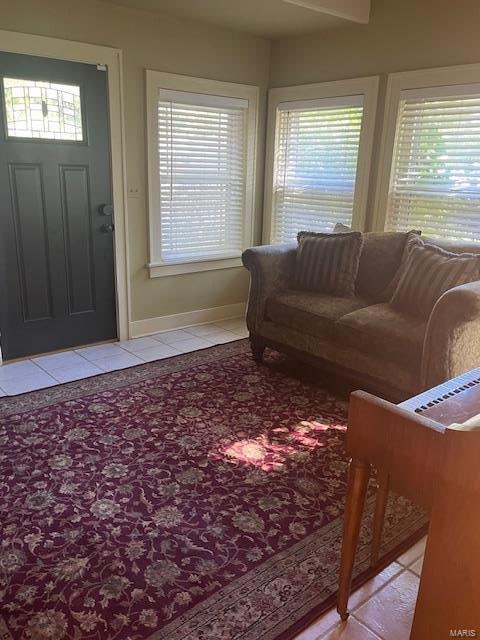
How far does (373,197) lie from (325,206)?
0.48 meters

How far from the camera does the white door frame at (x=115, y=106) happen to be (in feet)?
10.6

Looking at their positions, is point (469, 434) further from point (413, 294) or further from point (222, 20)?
point (222, 20)

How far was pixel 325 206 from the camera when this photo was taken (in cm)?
433

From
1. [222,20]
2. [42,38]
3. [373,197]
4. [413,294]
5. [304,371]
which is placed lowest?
[304,371]

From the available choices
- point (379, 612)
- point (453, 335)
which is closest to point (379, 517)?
point (379, 612)

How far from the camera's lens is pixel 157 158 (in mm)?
3990

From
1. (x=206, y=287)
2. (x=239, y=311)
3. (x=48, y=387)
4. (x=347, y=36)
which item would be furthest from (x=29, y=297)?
(x=347, y=36)

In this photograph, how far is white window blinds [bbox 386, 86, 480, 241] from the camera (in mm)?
3359

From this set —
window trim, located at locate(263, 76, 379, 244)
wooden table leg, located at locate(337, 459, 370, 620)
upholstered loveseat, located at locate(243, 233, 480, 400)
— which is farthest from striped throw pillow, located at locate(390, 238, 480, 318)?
wooden table leg, located at locate(337, 459, 370, 620)

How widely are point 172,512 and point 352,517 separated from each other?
88 centimetres

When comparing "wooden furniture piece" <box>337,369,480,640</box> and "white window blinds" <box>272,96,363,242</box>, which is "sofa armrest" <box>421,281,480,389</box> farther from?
"white window blinds" <box>272,96,363,242</box>

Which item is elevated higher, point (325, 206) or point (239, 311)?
point (325, 206)

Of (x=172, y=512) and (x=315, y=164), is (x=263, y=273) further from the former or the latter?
(x=172, y=512)

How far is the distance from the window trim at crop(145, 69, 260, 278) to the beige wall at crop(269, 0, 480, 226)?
0.45m
